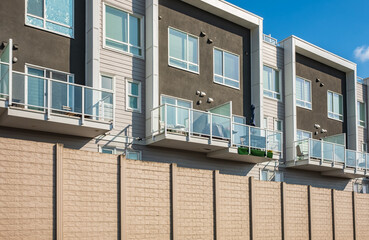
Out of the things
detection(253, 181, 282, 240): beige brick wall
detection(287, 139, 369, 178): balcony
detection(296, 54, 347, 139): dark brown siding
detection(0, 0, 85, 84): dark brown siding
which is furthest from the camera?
detection(296, 54, 347, 139): dark brown siding

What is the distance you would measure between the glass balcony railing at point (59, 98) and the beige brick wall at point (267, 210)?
23.1 ft

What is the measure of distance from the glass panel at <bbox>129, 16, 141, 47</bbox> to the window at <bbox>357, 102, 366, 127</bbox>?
1793 cm

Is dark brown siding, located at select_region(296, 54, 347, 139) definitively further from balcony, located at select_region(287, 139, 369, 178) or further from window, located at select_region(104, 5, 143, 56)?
window, located at select_region(104, 5, 143, 56)

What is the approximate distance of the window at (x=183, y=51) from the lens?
21453 mm

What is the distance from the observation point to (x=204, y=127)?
20.2 meters

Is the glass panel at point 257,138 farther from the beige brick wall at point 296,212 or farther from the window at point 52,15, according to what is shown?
the window at point 52,15

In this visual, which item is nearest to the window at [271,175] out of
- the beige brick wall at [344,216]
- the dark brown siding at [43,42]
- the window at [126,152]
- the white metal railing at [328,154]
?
the white metal railing at [328,154]

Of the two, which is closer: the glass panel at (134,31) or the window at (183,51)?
the glass panel at (134,31)

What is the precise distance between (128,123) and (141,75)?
2190 millimetres

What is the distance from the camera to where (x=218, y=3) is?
23031 mm

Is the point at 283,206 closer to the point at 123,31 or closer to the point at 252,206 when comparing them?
the point at 252,206

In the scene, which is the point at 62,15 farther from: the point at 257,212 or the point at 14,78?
the point at 257,212

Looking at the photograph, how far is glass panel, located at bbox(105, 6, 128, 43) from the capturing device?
64.0ft

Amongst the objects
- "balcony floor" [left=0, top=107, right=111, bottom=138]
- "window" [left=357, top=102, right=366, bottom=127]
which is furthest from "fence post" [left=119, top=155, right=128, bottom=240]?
"window" [left=357, top=102, right=366, bottom=127]
